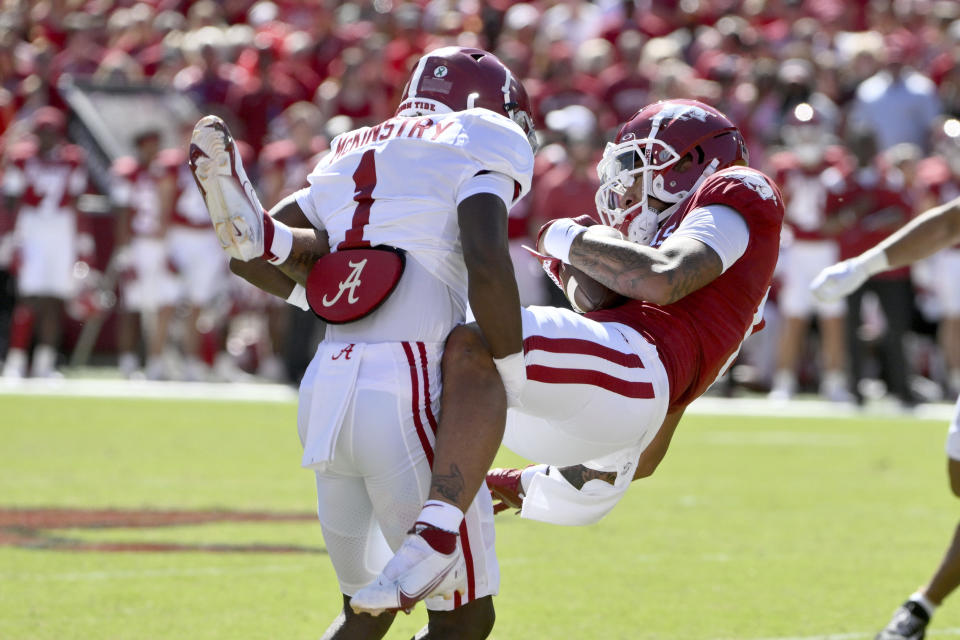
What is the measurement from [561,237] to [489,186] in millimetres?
563

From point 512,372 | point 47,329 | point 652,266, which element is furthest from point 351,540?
point 47,329

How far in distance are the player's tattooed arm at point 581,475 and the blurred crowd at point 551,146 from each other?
8.24 meters

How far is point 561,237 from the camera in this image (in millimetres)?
3822

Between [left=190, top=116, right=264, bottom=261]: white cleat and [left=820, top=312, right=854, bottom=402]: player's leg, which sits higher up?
[left=190, top=116, right=264, bottom=261]: white cleat

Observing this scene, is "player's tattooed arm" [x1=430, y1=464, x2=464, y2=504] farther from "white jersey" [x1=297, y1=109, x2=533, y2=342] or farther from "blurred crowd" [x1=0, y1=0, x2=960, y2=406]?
"blurred crowd" [x1=0, y1=0, x2=960, y2=406]

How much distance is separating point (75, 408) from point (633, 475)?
757cm

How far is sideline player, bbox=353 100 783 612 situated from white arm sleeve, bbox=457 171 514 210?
1.00 feet

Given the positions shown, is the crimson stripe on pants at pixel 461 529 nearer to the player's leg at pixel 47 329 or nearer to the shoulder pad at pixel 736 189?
the shoulder pad at pixel 736 189

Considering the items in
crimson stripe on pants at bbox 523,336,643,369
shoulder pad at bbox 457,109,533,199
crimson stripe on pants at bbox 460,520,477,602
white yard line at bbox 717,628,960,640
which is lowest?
white yard line at bbox 717,628,960,640

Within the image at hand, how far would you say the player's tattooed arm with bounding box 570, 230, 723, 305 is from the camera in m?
3.68

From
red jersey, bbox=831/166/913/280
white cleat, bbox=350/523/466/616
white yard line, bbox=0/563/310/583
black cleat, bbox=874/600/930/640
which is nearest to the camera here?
white cleat, bbox=350/523/466/616

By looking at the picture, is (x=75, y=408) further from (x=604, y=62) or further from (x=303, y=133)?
(x=604, y=62)

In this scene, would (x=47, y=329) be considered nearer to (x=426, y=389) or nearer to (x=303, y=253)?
(x=303, y=253)

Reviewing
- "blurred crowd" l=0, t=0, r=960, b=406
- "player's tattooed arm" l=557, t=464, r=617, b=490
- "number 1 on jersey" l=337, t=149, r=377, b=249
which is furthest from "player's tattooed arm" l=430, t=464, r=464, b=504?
"blurred crowd" l=0, t=0, r=960, b=406
